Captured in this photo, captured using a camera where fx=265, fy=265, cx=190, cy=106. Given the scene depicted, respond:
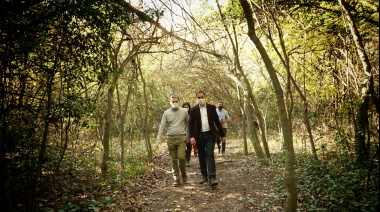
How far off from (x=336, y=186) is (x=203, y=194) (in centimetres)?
276

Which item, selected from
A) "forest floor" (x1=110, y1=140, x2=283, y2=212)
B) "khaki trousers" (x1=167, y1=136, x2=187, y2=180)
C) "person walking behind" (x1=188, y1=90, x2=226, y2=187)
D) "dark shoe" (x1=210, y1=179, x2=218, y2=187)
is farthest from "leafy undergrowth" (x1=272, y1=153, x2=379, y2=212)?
"khaki trousers" (x1=167, y1=136, x2=187, y2=180)

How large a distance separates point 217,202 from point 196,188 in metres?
1.05

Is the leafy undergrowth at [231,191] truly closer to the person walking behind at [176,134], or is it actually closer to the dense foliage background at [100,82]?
the dense foliage background at [100,82]

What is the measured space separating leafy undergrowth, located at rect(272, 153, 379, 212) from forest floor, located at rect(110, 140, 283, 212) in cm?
46

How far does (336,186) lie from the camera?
509 cm

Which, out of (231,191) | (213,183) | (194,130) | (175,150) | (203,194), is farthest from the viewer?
(175,150)

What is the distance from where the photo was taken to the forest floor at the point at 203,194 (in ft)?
17.8

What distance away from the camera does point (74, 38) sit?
4.43 metres

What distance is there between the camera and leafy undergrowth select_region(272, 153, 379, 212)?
4445 millimetres

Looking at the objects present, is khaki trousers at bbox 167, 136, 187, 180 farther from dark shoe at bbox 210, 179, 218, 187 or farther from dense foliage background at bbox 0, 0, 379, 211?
dense foliage background at bbox 0, 0, 379, 211

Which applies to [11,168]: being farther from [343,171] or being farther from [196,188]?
[343,171]

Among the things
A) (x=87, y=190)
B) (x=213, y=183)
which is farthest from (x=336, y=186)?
(x=87, y=190)

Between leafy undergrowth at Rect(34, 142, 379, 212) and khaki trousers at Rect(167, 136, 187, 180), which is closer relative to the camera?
leafy undergrowth at Rect(34, 142, 379, 212)

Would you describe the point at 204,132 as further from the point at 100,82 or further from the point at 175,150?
the point at 100,82
